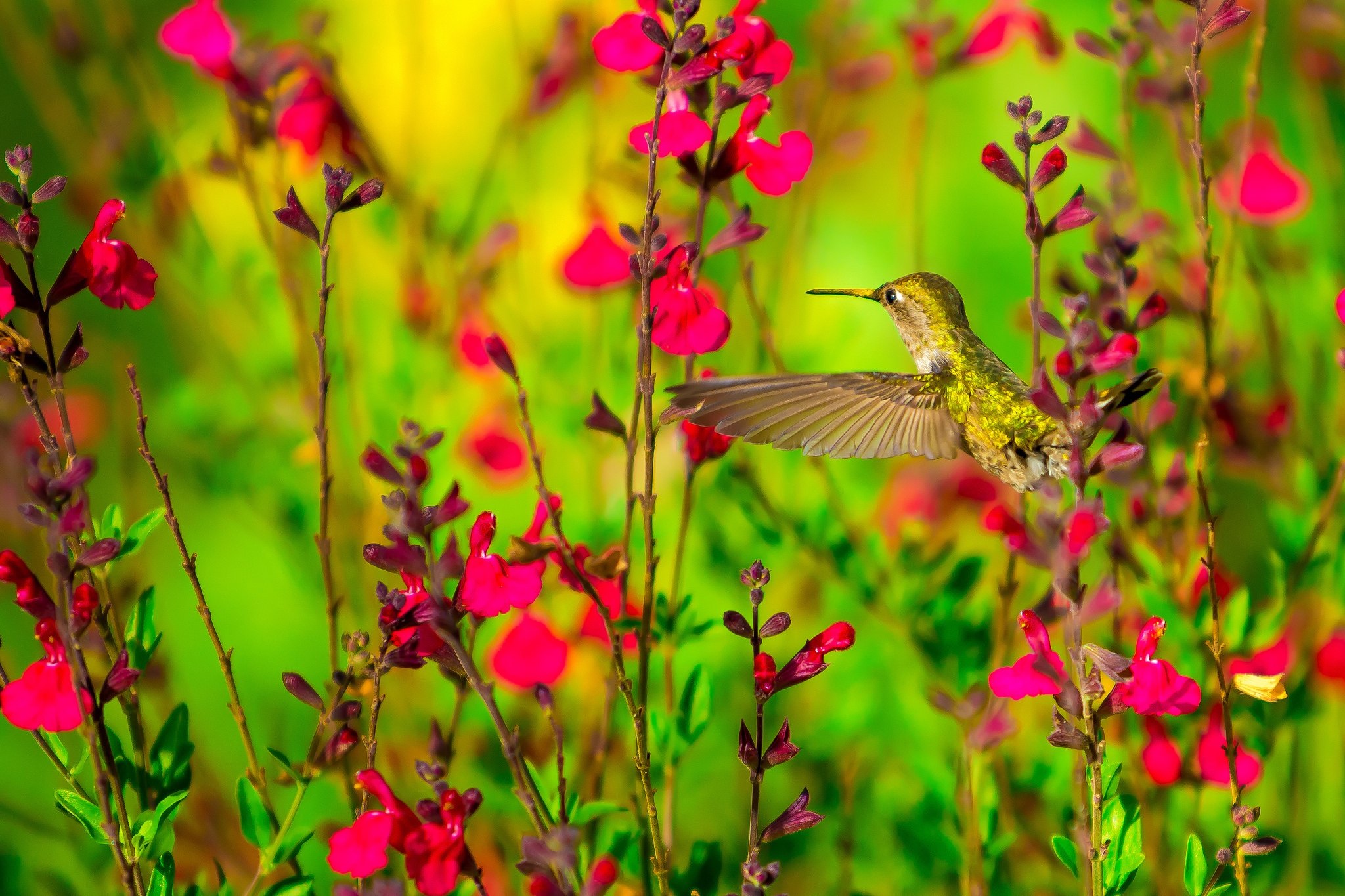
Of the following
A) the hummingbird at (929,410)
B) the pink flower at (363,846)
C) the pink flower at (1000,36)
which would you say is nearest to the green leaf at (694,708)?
the hummingbird at (929,410)

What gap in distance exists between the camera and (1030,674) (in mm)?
1116

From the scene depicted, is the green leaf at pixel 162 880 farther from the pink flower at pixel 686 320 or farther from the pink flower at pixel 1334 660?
the pink flower at pixel 1334 660

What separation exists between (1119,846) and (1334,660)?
838 millimetres

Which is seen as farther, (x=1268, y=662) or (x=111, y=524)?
(x=1268, y=662)

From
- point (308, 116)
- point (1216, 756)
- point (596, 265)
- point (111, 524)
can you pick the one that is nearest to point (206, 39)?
point (308, 116)

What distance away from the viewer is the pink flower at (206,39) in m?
1.82

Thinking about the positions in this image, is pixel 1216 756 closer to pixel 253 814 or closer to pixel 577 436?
pixel 253 814

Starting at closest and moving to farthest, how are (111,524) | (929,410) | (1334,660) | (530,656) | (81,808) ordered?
1. (81,808)
2. (111,524)
3. (929,410)
4. (530,656)
5. (1334,660)

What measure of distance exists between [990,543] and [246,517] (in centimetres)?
192

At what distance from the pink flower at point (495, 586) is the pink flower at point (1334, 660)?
4.22 ft

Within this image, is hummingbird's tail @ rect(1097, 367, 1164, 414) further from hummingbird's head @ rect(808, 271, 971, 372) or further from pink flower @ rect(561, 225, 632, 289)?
pink flower @ rect(561, 225, 632, 289)

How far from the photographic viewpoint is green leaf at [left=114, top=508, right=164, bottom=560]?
3.76 ft

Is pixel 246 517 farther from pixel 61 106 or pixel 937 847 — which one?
pixel 937 847

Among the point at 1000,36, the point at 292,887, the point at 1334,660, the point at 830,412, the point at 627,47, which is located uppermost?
the point at 1000,36
